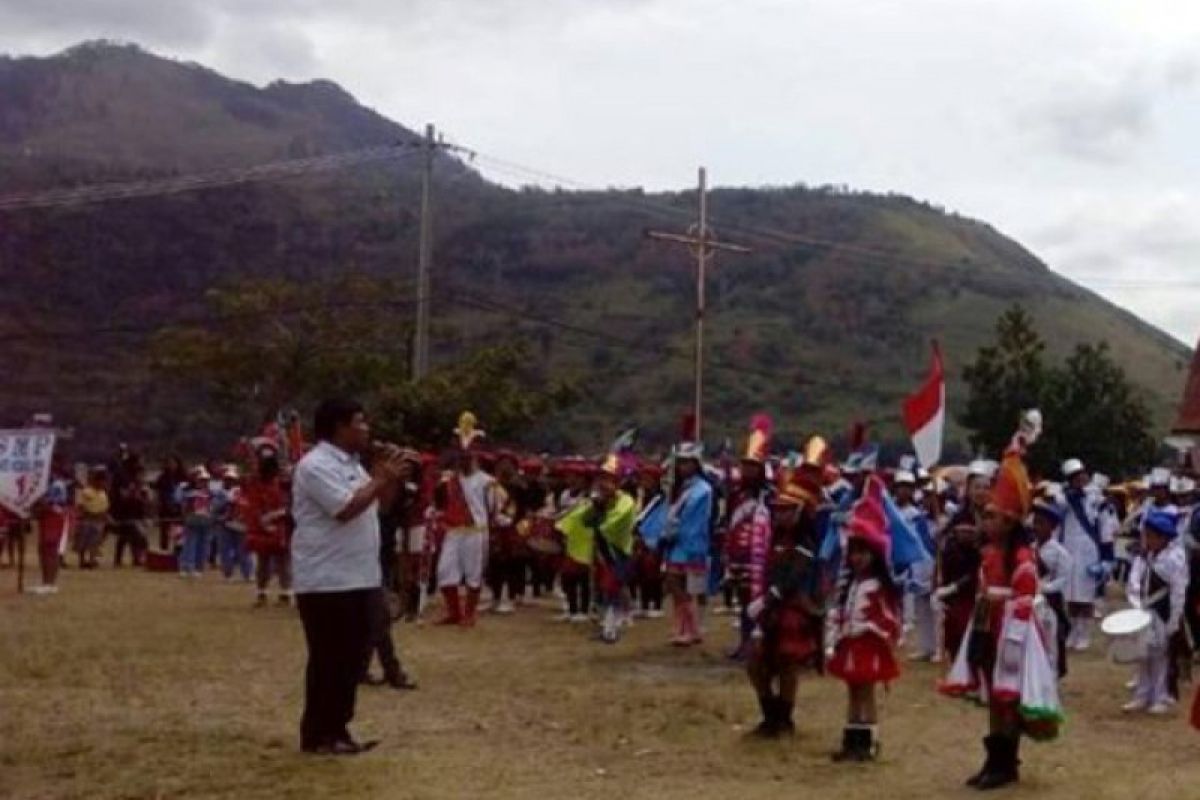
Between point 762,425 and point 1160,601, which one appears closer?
point 1160,601

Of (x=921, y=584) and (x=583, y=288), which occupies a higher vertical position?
(x=583, y=288)

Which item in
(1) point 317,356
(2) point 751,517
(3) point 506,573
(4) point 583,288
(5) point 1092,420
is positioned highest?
(4) point 583,288

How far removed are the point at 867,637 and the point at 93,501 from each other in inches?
768

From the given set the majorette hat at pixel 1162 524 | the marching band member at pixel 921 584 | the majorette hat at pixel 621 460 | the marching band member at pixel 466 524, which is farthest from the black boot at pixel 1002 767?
the marching band member at pixel 466 524

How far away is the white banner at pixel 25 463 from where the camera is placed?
2166 centimetres

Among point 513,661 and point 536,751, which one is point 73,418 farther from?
point 536,751

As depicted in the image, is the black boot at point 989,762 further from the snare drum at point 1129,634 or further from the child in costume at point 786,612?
the snare drum at point 1129,634

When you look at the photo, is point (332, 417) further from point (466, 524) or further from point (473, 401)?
point (473, 401)

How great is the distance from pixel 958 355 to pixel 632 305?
55.9 ft

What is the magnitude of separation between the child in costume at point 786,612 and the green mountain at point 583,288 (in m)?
35.4

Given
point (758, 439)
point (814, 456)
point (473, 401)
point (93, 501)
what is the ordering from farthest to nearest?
point (473, 401), point (93, 501), point (758, 439), point (814, 456)

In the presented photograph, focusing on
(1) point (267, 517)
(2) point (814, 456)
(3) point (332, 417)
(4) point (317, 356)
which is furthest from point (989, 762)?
(4) point (317, 356)

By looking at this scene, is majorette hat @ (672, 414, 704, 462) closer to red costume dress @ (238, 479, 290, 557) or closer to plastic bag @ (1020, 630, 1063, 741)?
red costume dress @ (238, 479, 290, 557)

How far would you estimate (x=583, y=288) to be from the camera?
326 ft
